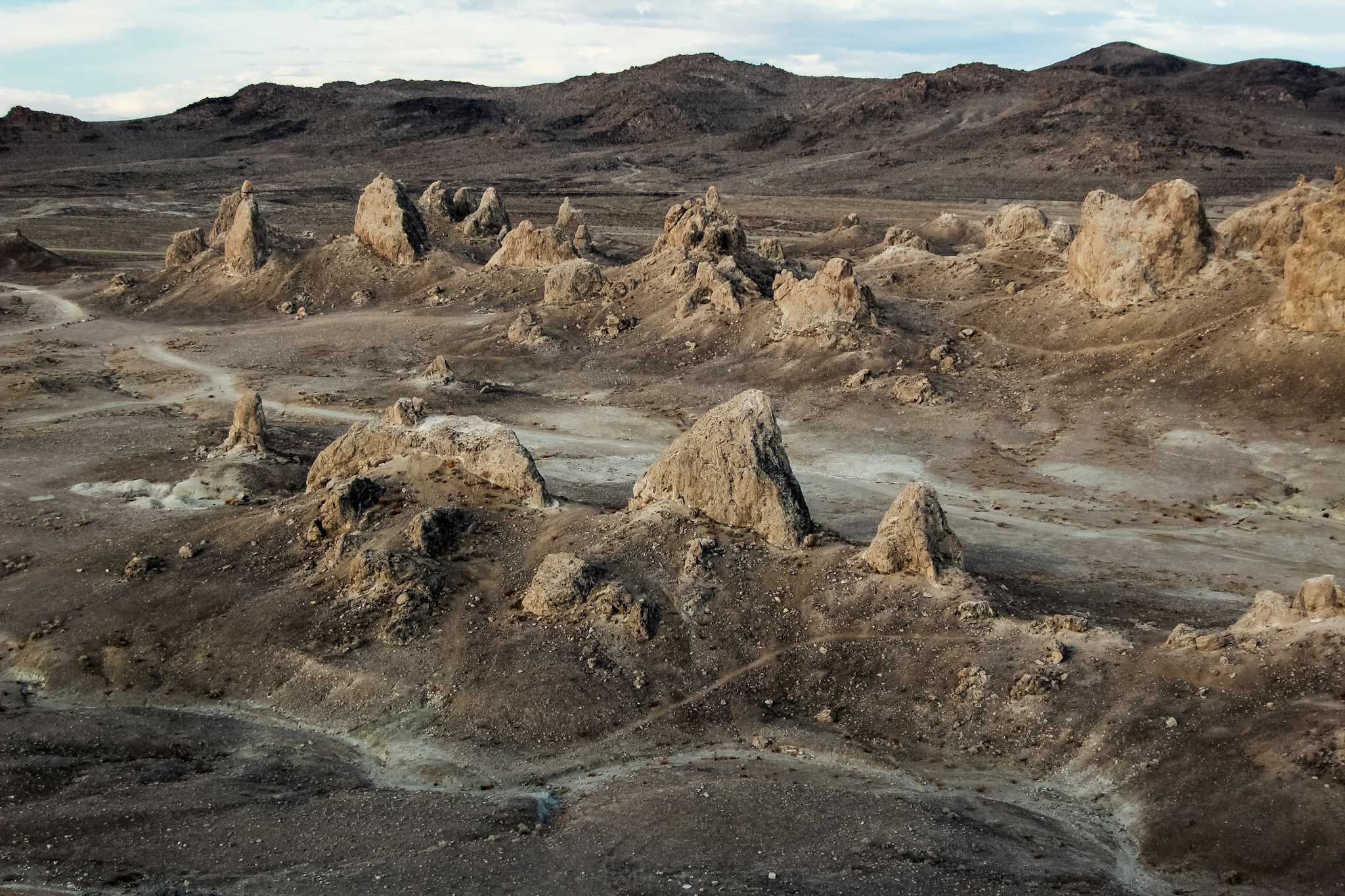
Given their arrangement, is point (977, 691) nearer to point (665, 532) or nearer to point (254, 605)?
point (665, 532)

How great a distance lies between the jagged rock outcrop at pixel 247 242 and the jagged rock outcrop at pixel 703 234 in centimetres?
2099

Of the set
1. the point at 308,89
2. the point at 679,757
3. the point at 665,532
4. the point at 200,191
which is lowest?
the point at 679,757

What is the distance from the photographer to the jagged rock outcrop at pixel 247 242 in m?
58.2

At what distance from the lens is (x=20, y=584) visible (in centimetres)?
2475

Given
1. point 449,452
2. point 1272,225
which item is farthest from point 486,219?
point 449,452

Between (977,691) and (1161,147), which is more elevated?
(1161,147)

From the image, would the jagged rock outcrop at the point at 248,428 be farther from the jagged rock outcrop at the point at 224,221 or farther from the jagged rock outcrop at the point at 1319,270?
the jagged rock outcrop at the point at 224,221

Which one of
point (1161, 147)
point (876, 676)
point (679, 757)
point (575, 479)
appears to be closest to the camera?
point (679, 757)

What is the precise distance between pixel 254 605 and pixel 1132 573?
1854 centimetres

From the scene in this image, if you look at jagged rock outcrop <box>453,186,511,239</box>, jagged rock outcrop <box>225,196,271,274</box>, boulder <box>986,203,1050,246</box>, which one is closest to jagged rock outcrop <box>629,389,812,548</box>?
boulder <box>986,203,1050,246</box>

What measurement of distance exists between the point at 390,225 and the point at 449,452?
118 ft

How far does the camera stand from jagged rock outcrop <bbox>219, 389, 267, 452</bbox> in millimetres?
33000

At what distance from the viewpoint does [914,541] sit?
850 inches

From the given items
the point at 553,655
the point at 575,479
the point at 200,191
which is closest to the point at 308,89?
the point at 200,191
